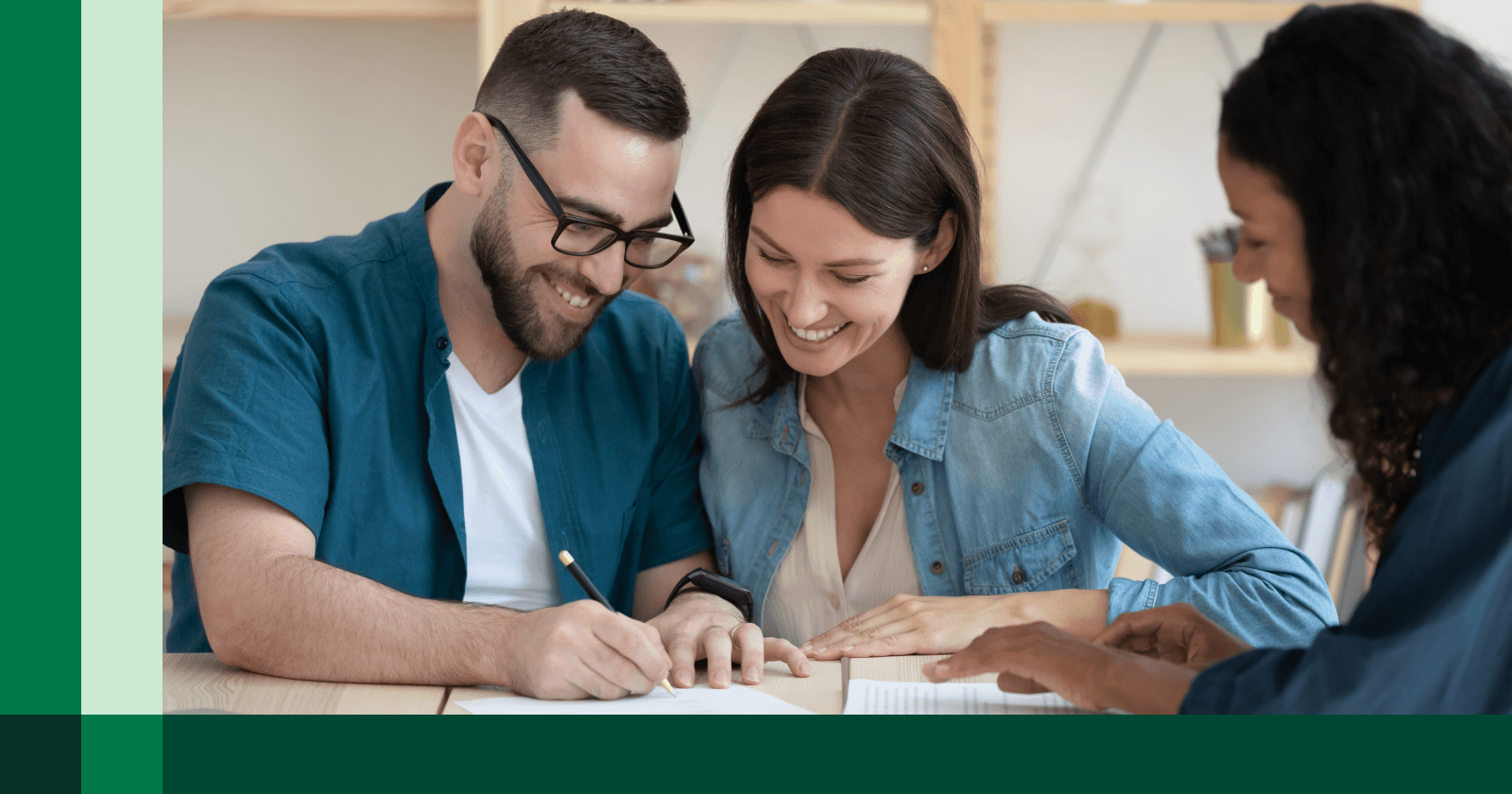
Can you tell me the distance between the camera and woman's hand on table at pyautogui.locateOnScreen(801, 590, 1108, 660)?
4.08 ft

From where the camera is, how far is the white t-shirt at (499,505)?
1492 millimetres

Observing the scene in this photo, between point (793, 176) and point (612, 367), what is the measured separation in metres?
0.44

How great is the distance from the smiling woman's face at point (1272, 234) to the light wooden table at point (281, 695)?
2.66 feet

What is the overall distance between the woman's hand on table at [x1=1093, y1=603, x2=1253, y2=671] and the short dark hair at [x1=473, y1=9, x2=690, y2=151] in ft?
2.63

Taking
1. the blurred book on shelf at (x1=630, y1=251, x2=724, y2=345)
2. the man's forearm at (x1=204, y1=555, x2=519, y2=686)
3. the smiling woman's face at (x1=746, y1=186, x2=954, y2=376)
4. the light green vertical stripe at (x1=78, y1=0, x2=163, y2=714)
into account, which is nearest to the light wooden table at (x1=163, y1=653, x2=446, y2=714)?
the man's forearm at (x1=204, y1=555, x2=519, y2=686)

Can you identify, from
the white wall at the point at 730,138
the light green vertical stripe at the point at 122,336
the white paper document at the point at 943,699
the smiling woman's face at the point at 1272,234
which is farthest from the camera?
the white wall at the point at 730,138

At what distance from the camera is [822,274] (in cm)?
136

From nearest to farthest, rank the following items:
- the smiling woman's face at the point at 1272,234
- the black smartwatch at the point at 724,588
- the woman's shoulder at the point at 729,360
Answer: the smiling woman's face at the point at 1272,234, the black smartwatch at the point at 724,588, the woman's shoulder at the point at 729,360

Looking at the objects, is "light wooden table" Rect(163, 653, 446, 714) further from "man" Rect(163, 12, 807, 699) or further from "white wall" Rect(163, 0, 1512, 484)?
"white wall" Rect(163, 0, 1512, 484)

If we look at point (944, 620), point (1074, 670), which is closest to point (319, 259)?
point (944, 620)

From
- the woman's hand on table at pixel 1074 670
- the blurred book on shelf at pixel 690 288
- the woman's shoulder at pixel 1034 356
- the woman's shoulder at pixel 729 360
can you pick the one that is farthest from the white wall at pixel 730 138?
the woman's hand on table at pixel 1074 670

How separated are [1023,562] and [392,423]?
0.81m

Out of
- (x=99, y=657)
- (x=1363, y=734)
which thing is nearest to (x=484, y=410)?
(x=99, y=657)

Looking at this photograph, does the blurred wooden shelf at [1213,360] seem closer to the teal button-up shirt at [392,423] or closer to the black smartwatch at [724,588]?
the teal button-up shirt at [392,423]
